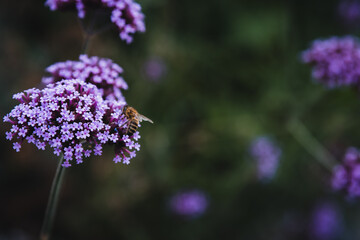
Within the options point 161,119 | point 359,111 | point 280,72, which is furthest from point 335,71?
point 161,119

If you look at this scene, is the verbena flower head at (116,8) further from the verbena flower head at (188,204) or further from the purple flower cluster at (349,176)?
the verbena flower head at (188,204)

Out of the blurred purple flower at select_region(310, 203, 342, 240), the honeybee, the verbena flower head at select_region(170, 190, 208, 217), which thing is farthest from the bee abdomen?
the blurred purple flower at select_region(310, 203, 342, 240)

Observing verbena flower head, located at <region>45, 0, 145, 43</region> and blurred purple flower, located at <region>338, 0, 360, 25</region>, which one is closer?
verbena flower head, located at <region>45, 0, 145, 43</region>

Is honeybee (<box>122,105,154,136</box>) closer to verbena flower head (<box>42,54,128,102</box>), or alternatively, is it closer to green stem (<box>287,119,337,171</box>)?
verbena flower head (<box>42,54,128,102</box>)

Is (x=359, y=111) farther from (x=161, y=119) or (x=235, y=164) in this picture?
(x=161, y=119)

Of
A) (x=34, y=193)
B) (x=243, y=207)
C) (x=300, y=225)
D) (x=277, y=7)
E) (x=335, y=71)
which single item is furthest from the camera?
(x=277, y=7)

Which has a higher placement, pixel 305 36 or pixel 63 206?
pixel 305 36

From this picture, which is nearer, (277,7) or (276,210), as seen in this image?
(276,210)
